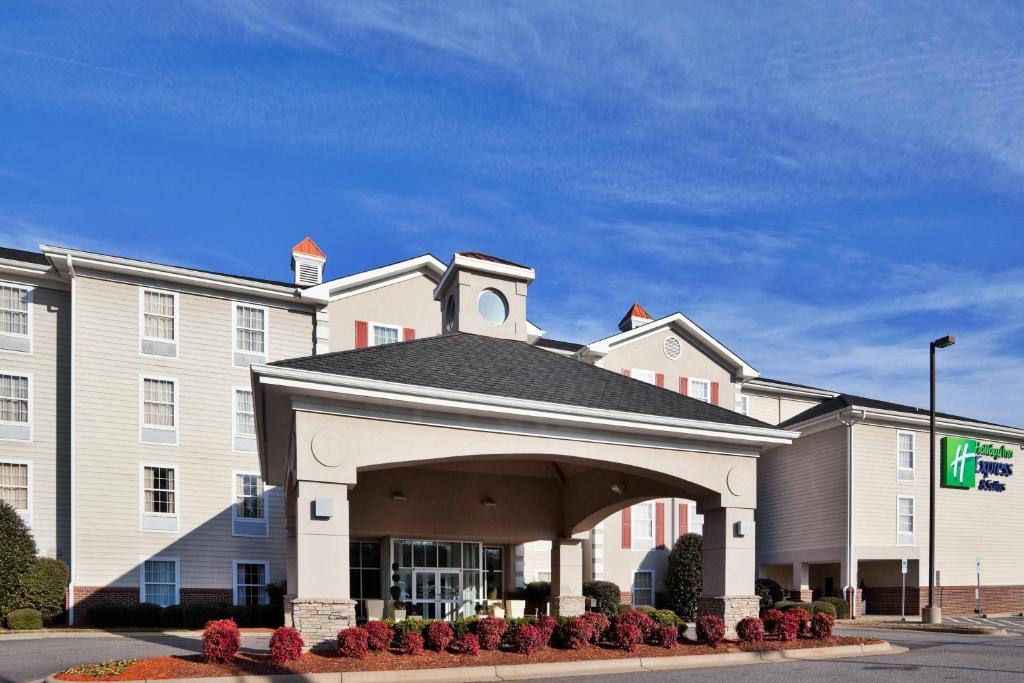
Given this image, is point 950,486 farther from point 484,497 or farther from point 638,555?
point 484,497

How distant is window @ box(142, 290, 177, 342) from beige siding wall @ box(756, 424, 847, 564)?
26.4 metres

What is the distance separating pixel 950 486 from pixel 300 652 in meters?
33.1

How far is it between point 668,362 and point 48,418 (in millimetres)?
24260

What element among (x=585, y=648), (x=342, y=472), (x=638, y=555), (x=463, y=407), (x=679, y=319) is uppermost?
(x=679, y=319)

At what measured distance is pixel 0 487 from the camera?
28.6 metres

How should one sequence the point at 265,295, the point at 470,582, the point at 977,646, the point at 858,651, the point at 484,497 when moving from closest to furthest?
the point at 858,651 → the point at 977,646 → the point at 484,497 → the point at 470,582 → the point at 265,295

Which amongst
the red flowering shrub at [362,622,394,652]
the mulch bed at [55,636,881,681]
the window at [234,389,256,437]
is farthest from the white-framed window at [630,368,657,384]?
the red flowering shrub at [362,622,394,652]

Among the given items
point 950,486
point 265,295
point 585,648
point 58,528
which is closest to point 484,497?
point 585,648

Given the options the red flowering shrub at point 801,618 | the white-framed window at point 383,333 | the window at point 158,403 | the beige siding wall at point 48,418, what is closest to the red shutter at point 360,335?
the white-framed window at point 383,333

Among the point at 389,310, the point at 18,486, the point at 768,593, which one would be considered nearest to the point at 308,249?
the point at 389,310

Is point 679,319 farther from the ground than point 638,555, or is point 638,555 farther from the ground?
point 679,319

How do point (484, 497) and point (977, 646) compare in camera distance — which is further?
point (484, 497)

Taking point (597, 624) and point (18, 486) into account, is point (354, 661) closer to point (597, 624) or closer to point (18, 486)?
point (597, 624)

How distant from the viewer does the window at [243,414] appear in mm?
31891
